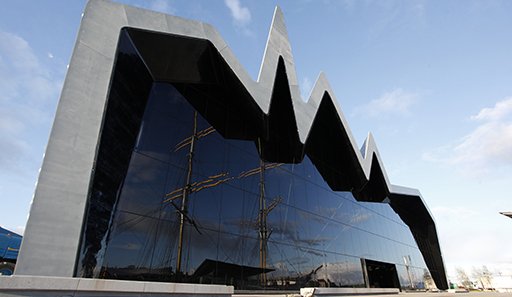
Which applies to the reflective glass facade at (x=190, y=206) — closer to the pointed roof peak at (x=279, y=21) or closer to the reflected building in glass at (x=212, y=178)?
the reflected building in glass at (x=212, y=178)

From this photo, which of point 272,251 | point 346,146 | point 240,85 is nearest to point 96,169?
point 240,85

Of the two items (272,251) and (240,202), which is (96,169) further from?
(272,251)

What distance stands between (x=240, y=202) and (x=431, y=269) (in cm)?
2868

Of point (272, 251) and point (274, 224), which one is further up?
point (274, 224)

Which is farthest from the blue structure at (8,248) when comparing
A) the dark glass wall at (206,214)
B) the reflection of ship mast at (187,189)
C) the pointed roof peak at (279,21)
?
the pointed roof peak at (279,21)

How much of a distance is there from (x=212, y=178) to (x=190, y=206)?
1616 mm

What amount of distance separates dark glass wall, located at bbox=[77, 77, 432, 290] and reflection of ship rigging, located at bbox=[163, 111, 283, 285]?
5 centimetres

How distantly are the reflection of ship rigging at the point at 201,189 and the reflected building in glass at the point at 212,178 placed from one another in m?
0.05

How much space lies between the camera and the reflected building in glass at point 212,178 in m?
9.08

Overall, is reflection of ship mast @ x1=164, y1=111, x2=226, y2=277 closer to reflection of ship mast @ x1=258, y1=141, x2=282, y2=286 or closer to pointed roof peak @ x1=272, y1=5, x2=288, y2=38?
reflection of ship mast @ x1=258, y1=141, x2=282, y2=286

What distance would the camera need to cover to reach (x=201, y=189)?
38.4ft

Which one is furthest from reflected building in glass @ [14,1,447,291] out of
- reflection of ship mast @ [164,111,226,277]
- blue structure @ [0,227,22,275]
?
blue structure @ [0,227,22,275]

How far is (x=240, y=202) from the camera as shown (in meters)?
13.2

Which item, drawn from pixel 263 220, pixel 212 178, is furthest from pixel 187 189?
pixel 263 220
